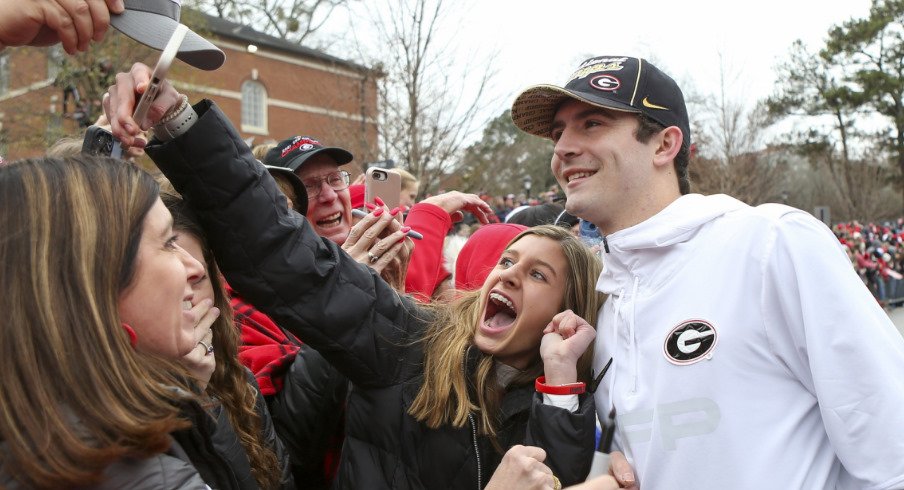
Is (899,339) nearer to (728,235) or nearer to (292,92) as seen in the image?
(728,235)

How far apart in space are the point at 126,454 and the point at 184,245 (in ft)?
3.60

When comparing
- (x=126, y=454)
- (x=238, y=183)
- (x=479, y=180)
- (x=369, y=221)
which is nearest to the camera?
(x=126, y=454)

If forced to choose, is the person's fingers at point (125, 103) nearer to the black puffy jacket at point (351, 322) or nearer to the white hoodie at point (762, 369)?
the black puffy jacket at point (351, 322)

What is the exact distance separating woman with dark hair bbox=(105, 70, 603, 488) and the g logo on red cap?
0.68 metres

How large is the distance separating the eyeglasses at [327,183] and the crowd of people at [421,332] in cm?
93

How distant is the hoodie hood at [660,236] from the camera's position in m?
2.31

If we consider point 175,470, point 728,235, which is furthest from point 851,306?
point 175,470

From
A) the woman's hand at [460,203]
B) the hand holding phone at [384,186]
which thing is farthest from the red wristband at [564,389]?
the hand holding phone at [384,186]

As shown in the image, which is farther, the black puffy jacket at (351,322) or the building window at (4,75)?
the building window at (4,75)

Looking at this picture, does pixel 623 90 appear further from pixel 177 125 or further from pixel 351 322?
pixel 177 125

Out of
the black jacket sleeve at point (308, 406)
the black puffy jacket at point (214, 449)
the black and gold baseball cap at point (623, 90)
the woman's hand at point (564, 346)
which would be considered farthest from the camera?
the black jacket sleeve at point (308, 406)

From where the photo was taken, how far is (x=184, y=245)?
2.38 metres

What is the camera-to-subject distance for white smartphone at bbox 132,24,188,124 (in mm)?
1732

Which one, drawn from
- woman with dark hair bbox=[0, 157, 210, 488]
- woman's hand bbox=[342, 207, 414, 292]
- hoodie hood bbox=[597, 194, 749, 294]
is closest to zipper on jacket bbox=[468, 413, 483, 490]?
hoodie hood bbox=[597, 194, 749, 294]
